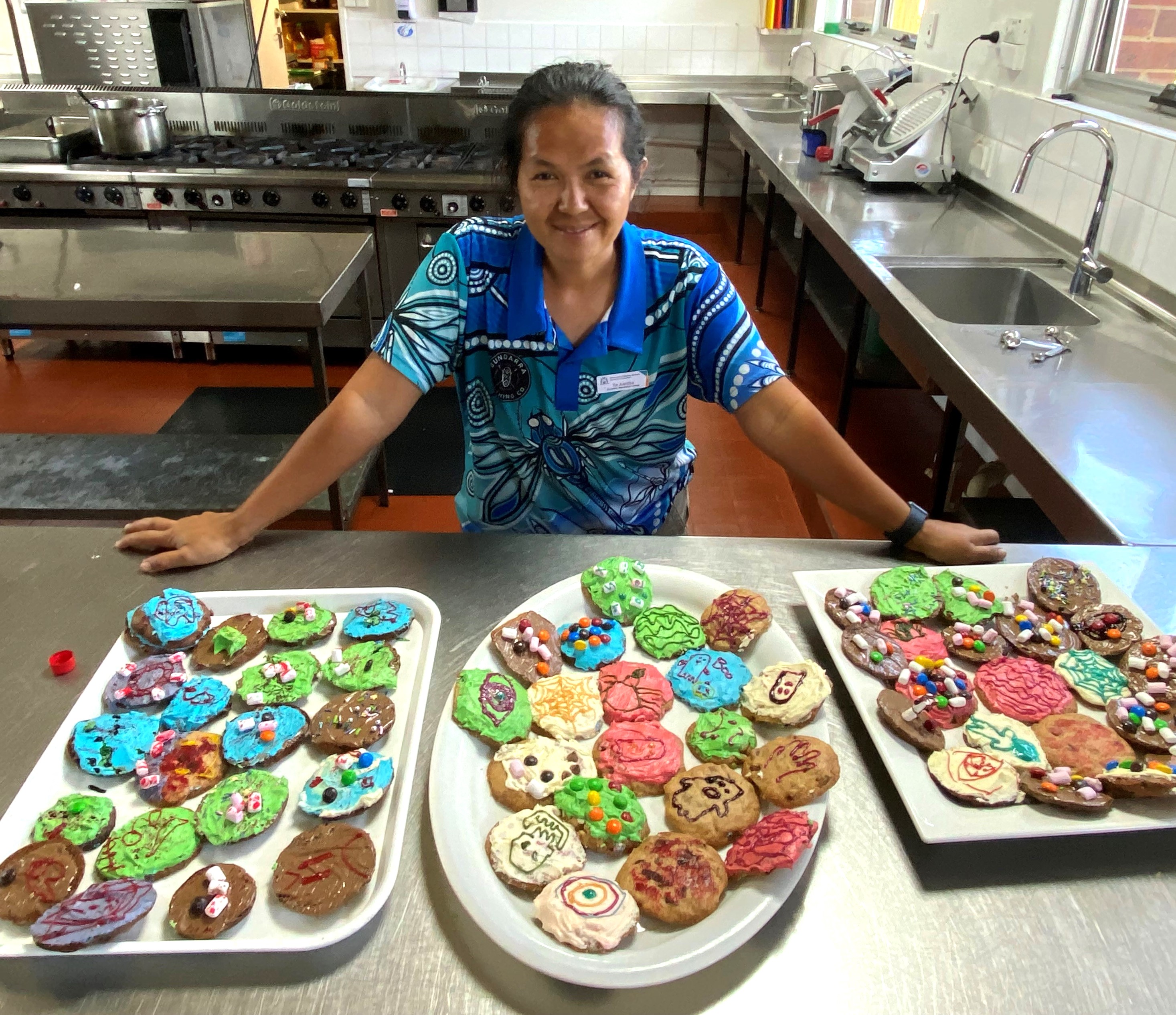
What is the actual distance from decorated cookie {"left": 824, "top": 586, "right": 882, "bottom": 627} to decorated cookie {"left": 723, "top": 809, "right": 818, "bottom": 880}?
0.27 m

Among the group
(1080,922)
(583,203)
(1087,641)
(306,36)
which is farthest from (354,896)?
(306,36)

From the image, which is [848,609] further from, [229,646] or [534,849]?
[229,646]

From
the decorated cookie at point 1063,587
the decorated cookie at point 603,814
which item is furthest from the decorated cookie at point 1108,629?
the decorated cookie at point 603,814

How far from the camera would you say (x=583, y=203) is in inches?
46.9

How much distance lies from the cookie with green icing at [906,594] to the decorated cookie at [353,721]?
557mm

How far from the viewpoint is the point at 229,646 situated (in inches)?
36.5

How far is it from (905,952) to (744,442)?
2.84 meters

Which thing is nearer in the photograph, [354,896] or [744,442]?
[354,896]

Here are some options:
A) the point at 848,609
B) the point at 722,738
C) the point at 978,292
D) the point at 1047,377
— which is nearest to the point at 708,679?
the point at 722,738

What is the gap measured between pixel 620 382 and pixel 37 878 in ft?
3.21

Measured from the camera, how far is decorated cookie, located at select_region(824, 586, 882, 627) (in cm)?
95

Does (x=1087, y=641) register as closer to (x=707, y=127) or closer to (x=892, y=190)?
(x=892, y=190)

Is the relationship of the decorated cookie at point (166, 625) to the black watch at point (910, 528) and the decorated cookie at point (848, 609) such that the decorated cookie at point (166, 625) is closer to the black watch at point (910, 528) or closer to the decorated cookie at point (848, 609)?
the decorated cookie at point (848, 609)

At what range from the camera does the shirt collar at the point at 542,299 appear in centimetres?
132
